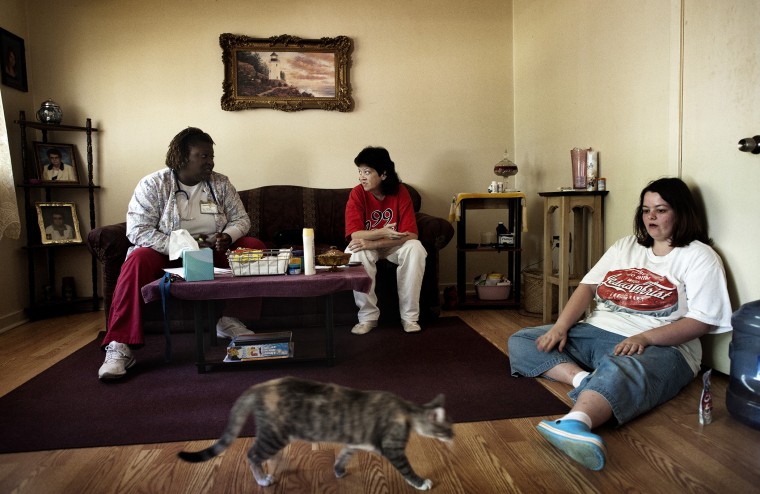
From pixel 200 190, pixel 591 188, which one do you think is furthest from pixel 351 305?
pixel 591 188

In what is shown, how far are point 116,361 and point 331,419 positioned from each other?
154 centimetres

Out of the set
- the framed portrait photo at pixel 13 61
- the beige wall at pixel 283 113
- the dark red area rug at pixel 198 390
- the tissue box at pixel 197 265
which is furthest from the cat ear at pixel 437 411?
the framed portrait photo at pixel 13 61

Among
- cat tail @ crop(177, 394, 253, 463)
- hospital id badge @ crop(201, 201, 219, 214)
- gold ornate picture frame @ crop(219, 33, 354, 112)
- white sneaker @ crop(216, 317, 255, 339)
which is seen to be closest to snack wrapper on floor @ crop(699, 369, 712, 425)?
cat tail @ crop(177, 394, 253, 463)

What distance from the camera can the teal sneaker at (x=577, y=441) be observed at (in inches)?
54.3

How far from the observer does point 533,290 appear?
3.51 metres

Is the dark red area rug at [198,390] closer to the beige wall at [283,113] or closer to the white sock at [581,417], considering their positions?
the white sock at [581,417]

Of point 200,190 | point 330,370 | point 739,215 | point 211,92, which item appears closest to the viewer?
point 739,215

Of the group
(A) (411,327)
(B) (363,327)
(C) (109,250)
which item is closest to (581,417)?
(A) (411,327)

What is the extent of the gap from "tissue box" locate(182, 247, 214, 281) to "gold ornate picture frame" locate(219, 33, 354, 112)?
84.7 inches

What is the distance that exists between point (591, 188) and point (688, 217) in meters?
1.07

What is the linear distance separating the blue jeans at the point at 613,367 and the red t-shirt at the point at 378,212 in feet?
4.03

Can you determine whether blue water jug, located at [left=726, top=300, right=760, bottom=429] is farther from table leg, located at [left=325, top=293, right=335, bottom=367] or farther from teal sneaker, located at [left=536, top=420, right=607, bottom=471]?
table leg, located at [left=325, top=293, right=335, bottom=367]

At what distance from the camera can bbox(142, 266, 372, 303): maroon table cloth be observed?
7.10 feet

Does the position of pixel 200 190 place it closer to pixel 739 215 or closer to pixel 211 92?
pixel 211 92
